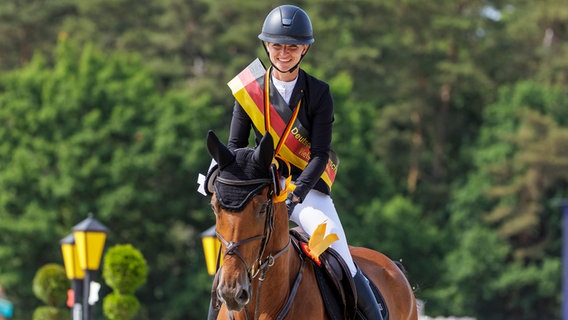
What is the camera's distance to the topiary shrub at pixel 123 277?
17.0 meters

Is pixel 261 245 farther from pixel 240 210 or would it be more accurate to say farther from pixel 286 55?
pixel 286 55

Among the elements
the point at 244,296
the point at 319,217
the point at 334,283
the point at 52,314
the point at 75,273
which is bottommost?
the point at 244,296

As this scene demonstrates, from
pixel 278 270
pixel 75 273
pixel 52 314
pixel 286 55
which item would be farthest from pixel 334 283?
pixel 52 314

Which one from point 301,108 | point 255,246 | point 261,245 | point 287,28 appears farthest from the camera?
point 301,108

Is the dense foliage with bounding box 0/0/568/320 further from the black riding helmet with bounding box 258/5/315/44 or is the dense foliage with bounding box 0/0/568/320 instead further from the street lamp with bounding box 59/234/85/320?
the black riding helmet with bounding box 258/5/315/44

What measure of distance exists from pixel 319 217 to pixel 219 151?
1458mm

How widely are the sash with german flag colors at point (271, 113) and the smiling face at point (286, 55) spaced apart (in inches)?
5.9

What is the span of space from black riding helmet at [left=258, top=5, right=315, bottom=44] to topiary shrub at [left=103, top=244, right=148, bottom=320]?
8420 millimetres

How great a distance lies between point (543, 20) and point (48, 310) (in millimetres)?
43972

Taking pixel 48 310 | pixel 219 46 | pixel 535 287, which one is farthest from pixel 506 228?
pixel 48 310

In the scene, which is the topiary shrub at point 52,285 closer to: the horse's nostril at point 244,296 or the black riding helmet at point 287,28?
the black riding helmet at point 287,28

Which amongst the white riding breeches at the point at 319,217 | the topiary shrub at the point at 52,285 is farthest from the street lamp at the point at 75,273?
the white riding breeches at the point at 319,217

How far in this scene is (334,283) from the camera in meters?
9.36

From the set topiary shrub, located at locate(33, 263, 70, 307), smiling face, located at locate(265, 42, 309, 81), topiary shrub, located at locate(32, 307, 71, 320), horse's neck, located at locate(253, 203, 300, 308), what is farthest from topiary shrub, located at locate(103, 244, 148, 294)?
horse's neck, located at locate(253, 203, 300, 308)
